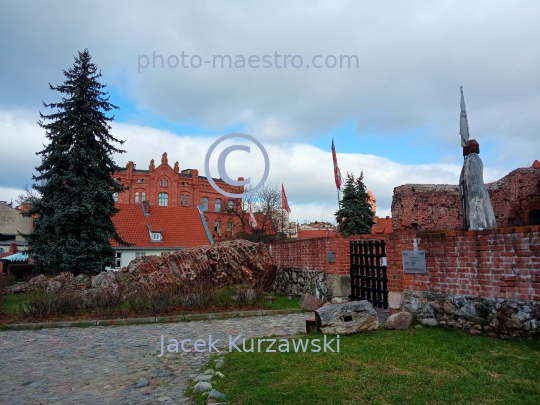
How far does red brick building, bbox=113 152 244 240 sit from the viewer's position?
54.6 meters

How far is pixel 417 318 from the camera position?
22.8ft

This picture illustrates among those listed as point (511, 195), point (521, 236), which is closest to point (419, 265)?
point (521, 236)

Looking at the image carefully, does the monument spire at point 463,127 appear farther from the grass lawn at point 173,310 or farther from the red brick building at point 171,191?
the red brick building at point 171,191

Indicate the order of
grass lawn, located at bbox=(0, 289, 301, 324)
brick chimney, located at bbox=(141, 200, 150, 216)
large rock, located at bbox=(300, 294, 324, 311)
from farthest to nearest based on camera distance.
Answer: brick chimney, located at bbox=(141, 200, 150, 216) → large rock, located at bbox=(300, 294, 324, 311) → grass lawn, located at bbox=(0, 289, 301, 324)

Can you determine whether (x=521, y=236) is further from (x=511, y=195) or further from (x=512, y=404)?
(x=511, y=195)

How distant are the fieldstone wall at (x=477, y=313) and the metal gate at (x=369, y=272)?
192 cm

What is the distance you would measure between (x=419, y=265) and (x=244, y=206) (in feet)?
133

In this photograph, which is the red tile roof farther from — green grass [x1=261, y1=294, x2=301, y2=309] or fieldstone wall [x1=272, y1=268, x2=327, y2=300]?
green grass [x1=261, y1=294, x2=301, y2=309]

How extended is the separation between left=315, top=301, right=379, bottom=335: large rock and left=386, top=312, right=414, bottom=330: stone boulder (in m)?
0.25

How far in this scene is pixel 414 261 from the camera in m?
7.12

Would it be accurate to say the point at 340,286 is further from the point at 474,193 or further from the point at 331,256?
the point at 474,193

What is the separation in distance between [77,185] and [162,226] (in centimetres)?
1427

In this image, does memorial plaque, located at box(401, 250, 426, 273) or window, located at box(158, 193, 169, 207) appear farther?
window, located at box(158, 193, 169, 207)

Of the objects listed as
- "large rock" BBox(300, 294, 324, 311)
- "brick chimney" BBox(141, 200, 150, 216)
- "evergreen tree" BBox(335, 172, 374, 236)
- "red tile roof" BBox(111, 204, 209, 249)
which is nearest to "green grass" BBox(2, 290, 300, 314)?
"large rock" BBox(300, 294, 324, 311)
